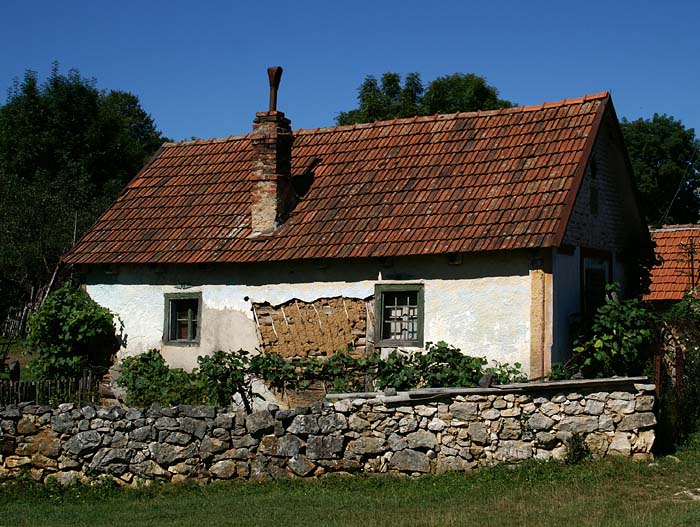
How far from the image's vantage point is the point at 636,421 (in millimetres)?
11984

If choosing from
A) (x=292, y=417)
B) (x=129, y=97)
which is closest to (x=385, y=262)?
(x=292, y=417)

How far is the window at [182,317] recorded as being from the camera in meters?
17.5

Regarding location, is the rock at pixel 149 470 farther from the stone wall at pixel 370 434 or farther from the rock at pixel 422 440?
the rock at pixel 422 440

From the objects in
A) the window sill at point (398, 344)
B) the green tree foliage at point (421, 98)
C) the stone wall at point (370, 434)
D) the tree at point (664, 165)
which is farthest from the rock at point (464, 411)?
the tree at point (664, 165)

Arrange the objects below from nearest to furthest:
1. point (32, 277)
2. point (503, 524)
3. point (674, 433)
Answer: point (503, 524), point (674, 433), point (32, 277)

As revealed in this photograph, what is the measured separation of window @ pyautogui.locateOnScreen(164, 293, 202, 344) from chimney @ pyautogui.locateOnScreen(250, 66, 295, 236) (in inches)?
71.1

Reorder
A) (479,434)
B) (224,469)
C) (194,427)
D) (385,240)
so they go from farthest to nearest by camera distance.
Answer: (385,240) → (194,427) → (224,469) → (479,434)

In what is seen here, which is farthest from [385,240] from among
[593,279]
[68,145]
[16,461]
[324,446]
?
[68,145]

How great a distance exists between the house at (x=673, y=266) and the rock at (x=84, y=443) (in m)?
14.6

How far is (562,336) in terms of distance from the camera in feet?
48.5

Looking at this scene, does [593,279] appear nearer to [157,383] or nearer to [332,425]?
[332,425]

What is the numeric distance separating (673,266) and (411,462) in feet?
48.8

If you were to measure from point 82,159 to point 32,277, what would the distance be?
44.6 feet

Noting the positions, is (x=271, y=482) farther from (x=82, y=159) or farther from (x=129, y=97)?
(x=129, y=97)
